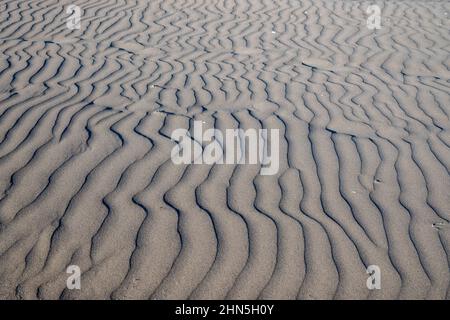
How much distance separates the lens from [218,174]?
11.7 ft

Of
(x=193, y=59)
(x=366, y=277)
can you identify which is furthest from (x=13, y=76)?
(x=366, y=277)

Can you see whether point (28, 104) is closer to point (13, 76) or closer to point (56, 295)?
point (13, 76)

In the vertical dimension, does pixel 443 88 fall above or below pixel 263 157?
below

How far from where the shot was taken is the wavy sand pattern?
105 inches

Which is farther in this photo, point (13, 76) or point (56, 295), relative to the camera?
point (13, 76)

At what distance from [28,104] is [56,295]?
101 inches

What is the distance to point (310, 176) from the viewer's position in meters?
3.60

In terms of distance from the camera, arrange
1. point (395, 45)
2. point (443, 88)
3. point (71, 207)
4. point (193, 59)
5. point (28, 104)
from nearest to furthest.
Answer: point (71, 207) → point (28, 104) → point (443, 88) → point (193, 59) → point (395, 45)

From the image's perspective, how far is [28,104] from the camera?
4.48 m

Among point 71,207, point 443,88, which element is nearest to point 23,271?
point 71,207

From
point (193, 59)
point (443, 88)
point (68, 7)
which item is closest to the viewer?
point (443, 88)

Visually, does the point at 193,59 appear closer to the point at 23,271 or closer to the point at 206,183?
the point at 206,183

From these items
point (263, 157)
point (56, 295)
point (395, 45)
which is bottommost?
point (395, 45)

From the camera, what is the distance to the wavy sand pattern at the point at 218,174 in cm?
267
